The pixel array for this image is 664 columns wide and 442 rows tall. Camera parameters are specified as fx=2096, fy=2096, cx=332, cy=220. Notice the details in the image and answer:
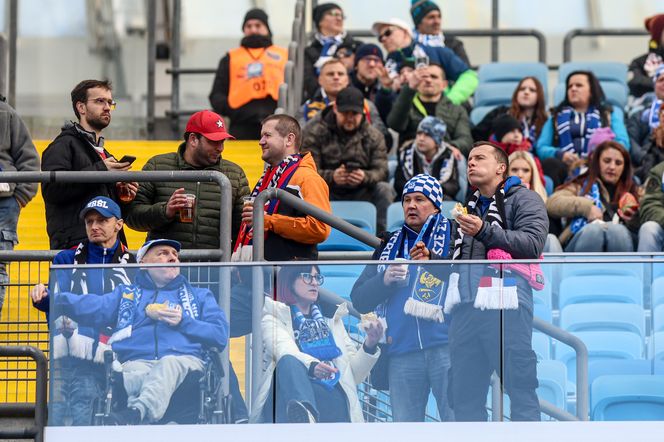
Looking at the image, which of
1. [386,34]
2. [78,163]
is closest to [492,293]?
[78,163]

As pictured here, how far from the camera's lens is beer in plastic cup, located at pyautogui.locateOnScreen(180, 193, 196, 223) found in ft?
38.1

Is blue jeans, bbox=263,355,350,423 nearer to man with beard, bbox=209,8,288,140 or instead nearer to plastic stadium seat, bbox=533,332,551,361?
plastic stadium seat, bbox=533,332,551,361

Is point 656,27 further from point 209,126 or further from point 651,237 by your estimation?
point 209,126

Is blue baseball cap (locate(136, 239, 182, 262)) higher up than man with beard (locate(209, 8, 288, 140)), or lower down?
lower down

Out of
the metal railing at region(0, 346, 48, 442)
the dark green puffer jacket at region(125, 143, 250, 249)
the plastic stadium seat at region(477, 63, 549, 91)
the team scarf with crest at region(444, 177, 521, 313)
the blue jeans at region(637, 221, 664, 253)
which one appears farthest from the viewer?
the plastic stadium seat at region(477, 63, 549, 91)

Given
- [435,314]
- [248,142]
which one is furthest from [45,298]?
[248,142]

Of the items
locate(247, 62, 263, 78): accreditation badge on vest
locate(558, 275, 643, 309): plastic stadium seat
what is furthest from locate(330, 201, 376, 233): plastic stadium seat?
locate(558, 275, 643, 309): plastic stadium seat

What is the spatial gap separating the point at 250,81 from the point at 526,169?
306 cm

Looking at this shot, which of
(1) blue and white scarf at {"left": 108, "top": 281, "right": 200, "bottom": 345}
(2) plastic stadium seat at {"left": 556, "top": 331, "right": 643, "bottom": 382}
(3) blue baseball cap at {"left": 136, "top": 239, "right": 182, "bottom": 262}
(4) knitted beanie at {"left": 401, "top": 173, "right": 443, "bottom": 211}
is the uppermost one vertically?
(4) knitted beanie at {"left": 401, "top": 173, "right": 443, "bottom": 211}

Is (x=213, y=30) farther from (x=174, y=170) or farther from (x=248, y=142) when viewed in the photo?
(x=174, y=170)

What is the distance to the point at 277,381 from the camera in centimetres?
1066

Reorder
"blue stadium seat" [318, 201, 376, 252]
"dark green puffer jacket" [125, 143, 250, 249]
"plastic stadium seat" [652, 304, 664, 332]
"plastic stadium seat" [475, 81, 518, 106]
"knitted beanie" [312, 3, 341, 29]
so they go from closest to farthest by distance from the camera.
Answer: "plastic stadium seat" [652, 304, 664, 332]
"dark green puffer jacket" [125, 143, 250, 249]
"blue stadium seat" [318, 201, 376, 252]
"knitted beanie" [312, 3, 341, 29]
"plastic stadium seat" [475, 81, 518, 106]

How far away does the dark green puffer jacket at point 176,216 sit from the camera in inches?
463

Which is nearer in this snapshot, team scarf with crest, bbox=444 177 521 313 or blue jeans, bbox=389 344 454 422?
team scarf with crest, bbox=444 177 521 313
